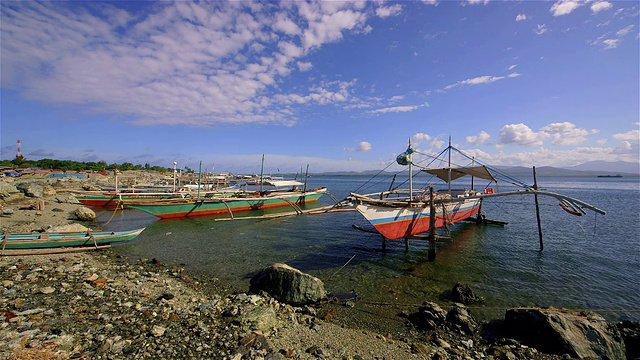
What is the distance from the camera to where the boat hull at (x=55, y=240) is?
11.0m

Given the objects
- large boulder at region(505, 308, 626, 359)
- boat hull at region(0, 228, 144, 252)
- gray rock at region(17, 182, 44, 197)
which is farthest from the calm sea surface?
gray rock at region(17, 182, 44, 197)

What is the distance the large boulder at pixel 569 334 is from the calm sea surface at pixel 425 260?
1.41 metres

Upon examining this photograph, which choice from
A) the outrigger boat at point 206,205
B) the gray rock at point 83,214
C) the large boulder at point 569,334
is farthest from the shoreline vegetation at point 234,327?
the gray rock at point 83,214

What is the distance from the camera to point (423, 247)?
15805 mm

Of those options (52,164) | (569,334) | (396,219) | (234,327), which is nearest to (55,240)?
(234,327)

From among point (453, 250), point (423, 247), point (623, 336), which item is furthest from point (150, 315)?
point (453, 250)

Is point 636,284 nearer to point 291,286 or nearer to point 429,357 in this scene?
point 429,357

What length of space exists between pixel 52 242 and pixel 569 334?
1914 cm

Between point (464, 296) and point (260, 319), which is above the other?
point (260, 319)

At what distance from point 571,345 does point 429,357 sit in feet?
11.9

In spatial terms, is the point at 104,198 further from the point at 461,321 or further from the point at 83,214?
the point at 461,321

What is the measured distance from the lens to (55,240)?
11.6 metres

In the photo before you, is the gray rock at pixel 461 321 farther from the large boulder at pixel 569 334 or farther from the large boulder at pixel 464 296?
the large boulder at pixel 464 296

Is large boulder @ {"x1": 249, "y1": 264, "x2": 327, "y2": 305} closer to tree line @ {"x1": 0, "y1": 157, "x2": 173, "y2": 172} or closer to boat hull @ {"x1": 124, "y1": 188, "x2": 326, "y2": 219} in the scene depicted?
boat hull @ {"x1": 124, "y1": 188, "x2": 326, "y2": 219}
